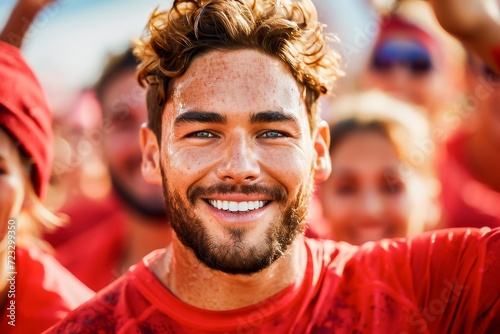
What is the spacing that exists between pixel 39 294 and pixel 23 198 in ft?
1.19

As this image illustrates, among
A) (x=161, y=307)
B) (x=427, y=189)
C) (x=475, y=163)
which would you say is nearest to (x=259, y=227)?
(x=161, y=307)

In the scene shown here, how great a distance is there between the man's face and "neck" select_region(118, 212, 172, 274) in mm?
1917

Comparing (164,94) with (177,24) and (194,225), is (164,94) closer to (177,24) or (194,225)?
(177,24)

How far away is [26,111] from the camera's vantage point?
2945mm

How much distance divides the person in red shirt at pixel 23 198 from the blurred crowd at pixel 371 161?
15.7 inches

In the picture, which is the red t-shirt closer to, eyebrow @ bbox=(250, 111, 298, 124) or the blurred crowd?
eyebrow @ bbox=(250, 111, 298, 124)

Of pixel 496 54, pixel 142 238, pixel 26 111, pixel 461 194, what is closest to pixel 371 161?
pixel 461 194

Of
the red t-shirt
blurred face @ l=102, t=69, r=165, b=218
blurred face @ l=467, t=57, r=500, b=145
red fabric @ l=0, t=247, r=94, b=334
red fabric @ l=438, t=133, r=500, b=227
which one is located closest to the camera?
the red t-shirt

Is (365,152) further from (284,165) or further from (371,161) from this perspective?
(284,165)

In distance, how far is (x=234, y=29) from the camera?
99.7 inches

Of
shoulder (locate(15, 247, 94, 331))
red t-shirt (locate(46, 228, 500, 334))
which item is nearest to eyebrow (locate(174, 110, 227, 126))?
red t-shirt (locate(46, 228, 500, 334))

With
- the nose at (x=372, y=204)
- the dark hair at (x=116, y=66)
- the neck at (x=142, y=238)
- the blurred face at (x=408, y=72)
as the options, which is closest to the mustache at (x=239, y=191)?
the nose at (x=372, y=204)

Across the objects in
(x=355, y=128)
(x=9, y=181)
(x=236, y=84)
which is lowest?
(x=355, y=128)

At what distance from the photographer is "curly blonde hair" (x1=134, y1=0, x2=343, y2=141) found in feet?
8.38
